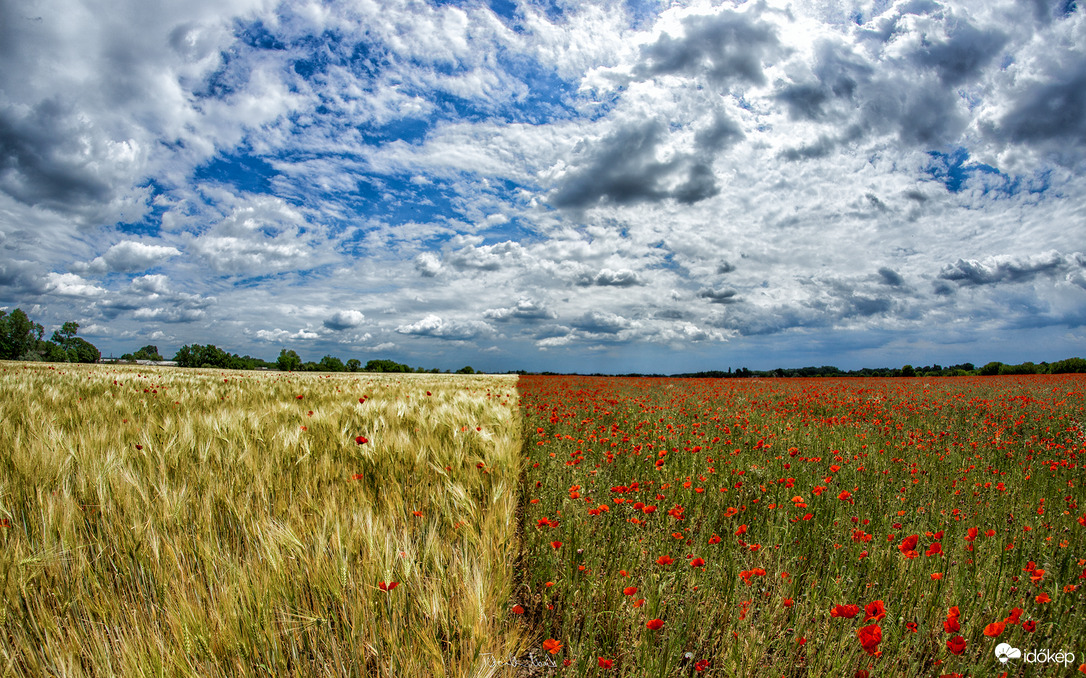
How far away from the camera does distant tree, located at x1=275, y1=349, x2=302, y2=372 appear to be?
80.6 meters

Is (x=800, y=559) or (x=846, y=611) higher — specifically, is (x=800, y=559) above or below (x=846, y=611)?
below

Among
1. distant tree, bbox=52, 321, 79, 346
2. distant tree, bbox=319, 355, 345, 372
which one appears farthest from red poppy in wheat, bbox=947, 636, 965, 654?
distant tree, bbox=52, 321, 79, 346

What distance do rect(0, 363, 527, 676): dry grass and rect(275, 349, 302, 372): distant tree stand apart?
289ft

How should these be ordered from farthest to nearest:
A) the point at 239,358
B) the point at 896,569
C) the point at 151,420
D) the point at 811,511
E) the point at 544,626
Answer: the point at 239,358 < the point at 151,420 < the point at 811,511 < the point at 896,569 < the point at 544,626

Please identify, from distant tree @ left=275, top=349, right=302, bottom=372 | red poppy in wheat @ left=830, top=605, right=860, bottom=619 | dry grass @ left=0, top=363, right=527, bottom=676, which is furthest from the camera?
distant tree @ left=275, top=349, right=302, bottom=372

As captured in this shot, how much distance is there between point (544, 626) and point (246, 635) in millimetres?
1183

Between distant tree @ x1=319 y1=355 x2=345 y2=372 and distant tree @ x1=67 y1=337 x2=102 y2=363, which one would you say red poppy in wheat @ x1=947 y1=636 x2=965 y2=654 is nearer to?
distant tree @ x1=319 y1=355 x2=345 y2=372

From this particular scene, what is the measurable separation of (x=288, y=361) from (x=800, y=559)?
9404cm

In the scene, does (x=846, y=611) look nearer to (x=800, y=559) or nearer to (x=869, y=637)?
(x=869, y=637)

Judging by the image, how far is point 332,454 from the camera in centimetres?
363

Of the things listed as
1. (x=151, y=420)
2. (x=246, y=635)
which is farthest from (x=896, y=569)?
(x=151, y=420)

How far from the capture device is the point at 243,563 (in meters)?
1.84

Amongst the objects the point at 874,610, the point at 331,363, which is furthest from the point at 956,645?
the point at 331,363

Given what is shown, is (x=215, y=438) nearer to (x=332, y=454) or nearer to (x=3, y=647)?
(x=332, y=454)
